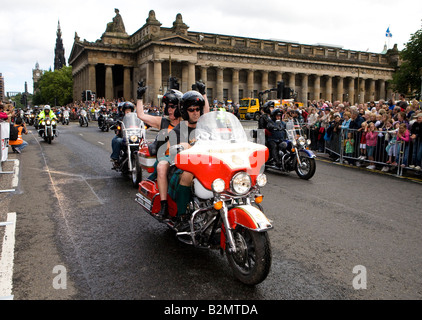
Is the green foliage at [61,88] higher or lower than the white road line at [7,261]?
higher

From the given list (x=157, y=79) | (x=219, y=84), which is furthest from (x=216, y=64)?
(x=157, y=79)

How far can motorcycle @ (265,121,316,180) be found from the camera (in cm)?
973

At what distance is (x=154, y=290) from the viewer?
3506 millimetres

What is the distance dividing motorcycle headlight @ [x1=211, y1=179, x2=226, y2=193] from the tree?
48.7 m

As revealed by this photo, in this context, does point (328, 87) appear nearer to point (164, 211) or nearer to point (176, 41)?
point (176, 41)

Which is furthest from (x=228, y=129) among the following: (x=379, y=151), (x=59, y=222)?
(x=379, y=151)

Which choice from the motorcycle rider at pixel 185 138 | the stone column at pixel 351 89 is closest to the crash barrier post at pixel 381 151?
the motorcycle rider at pixel 185 138

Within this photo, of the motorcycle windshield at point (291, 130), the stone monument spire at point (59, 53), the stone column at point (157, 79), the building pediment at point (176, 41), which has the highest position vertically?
the stone monument spire at point (59, 53)

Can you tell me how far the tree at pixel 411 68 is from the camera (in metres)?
46.9

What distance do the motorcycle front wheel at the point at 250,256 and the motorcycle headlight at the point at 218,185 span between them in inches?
16.6

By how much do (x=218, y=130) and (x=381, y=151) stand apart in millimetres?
8946

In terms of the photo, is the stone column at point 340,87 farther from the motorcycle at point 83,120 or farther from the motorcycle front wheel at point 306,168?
the motorcycle front wheel at point 306,168

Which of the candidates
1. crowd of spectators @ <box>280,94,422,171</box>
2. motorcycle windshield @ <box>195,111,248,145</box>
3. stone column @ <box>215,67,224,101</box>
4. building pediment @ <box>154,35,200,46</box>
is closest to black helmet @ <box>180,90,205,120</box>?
motorcycle windshield @ <box>195,111,248,145</box>

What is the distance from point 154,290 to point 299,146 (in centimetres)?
725
